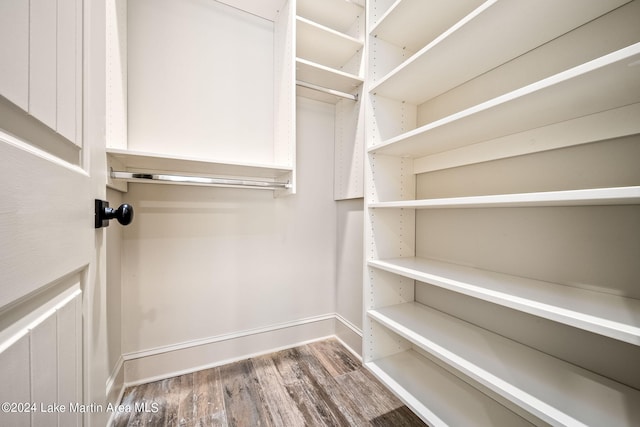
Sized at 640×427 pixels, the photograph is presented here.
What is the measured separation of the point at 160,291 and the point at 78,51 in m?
1.32

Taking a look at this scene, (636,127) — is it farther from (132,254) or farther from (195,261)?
(132,254)

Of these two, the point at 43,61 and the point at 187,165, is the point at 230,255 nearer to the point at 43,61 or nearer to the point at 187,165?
the point at 187,165

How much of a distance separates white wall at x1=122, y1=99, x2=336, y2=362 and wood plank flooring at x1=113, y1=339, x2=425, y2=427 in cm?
24

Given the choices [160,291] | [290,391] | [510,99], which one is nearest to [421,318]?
[290,391]

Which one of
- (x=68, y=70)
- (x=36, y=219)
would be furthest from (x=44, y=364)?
(x=68, y=70)

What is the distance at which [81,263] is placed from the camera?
0.48 meters

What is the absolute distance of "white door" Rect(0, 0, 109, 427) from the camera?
27 cm

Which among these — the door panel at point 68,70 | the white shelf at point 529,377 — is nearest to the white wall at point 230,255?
the white shelf at point 529,377

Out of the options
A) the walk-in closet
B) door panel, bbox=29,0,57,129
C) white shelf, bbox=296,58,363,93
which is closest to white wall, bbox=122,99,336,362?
the walk-in closet

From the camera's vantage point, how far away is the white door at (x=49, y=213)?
10.8 inches

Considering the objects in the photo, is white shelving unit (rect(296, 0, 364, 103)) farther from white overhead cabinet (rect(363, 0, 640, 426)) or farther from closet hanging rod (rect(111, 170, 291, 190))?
closet hanging rod (rect(111, 170, 291, 190))

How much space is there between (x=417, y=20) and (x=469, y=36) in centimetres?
41

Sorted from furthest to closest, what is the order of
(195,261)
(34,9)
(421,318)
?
(195,261) → (421,318) → (34,9)

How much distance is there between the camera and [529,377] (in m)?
0.79
